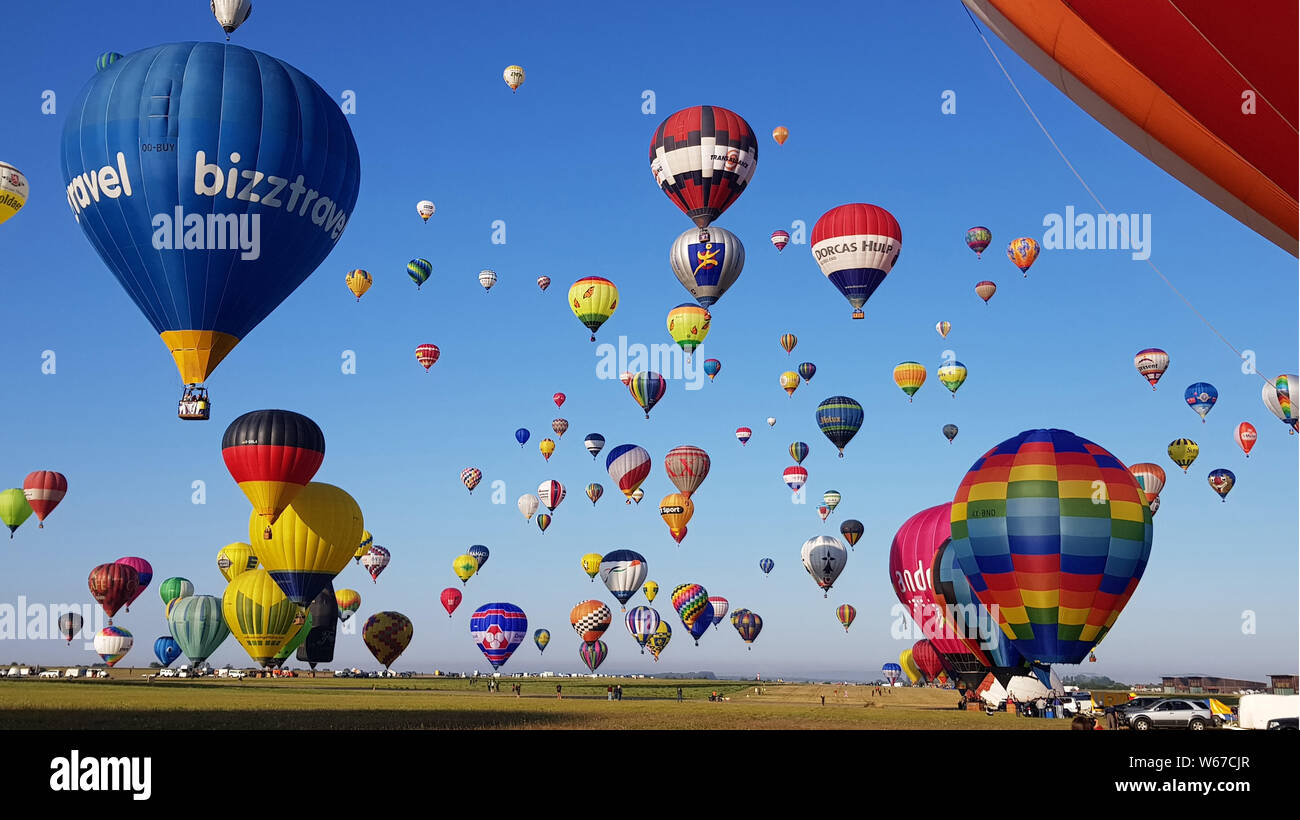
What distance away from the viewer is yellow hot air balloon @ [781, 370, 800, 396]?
234ft

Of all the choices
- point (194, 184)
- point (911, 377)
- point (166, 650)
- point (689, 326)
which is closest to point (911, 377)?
point (911, 377)

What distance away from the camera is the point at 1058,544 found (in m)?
30.8

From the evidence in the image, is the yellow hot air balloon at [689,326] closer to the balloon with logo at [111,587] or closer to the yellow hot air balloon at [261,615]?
the yellow hot air balloon at [261,615]

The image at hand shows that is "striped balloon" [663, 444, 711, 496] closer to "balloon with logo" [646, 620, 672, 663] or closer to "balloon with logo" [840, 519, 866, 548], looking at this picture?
"balloon with logo" [840, 519, 866, 548]

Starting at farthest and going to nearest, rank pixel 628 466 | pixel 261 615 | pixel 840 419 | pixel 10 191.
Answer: pixel 628 466
pixel 840 419
pixel 261 615
pixel 10 191

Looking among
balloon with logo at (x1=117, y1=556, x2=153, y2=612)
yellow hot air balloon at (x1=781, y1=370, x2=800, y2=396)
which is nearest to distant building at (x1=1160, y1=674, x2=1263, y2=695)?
yellow hot air balloon at (x1=781, y1=370, x2=800, y2=396)

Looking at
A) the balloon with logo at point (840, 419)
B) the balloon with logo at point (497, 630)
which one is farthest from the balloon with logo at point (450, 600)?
the balloon with logo at point (840, 419)

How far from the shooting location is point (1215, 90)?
39.3 ft

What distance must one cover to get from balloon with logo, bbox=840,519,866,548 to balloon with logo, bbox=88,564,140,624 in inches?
1874

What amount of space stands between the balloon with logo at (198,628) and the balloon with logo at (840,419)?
3701 centimetres

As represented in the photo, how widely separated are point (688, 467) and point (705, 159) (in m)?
26.8

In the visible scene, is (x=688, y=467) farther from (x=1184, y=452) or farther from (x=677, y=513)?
(x=1184, y=452)

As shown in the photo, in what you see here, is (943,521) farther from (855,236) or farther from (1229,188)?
(1229,188)

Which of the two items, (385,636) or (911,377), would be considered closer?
(911,377)
